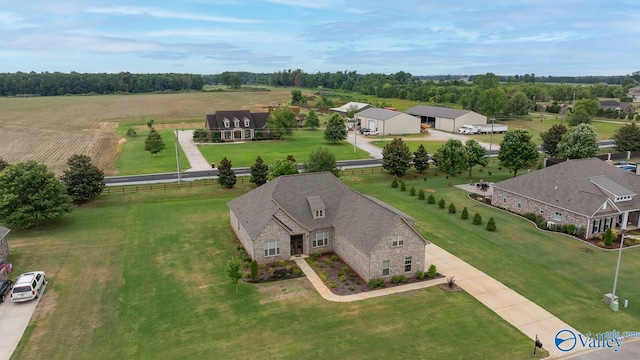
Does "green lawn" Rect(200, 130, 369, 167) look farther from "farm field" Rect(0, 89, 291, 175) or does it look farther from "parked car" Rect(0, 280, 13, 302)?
"parked car" Rect(0, 280, 13, 302)

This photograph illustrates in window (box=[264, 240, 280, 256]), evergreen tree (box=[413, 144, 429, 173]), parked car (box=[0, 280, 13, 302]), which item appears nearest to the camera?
parked car (box=[0, 280, 13, 302])

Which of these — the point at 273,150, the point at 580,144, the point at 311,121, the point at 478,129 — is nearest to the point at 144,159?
the point at 273,150

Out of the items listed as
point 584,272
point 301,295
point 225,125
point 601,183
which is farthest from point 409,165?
point 225,125

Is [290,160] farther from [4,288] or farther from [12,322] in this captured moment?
[12,322]

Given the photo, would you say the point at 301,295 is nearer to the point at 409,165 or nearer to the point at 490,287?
the point at 490,287

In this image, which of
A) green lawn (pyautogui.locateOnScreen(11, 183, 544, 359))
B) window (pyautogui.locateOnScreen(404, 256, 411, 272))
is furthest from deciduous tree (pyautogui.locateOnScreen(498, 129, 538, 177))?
green lawn (pyautogui.locateOnScreen(11, 183, 544, 359))
